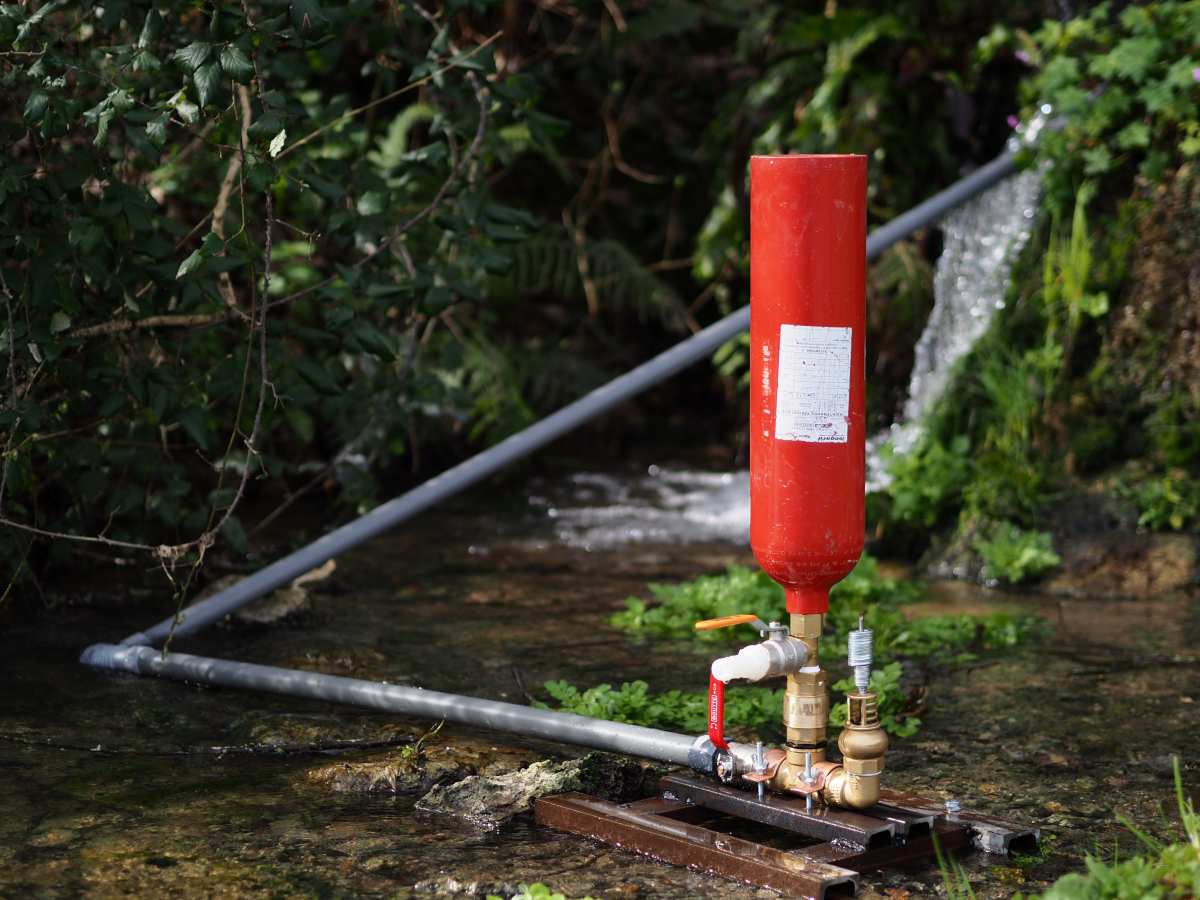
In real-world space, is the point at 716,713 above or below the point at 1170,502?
below

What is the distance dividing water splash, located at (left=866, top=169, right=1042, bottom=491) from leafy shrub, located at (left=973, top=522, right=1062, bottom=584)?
696 mm

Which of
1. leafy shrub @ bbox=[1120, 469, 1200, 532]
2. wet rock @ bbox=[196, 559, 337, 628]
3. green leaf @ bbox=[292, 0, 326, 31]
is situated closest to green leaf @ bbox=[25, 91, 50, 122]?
green leaf @ bbox=[292, 0, 326, 31]

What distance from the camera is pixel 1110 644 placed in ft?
16.5

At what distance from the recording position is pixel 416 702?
13.1 ft

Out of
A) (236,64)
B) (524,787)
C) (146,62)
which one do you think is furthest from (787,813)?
(146,62)

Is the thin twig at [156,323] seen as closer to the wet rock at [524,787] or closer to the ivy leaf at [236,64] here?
the ivy leaf at [236,64]

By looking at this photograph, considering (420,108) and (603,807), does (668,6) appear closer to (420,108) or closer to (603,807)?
(420,108)

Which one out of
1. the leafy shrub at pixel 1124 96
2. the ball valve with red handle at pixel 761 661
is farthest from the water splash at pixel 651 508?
the ball valve with red handle at pixel 761 661

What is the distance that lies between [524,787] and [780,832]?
1.85 feet

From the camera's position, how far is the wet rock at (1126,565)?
579cm

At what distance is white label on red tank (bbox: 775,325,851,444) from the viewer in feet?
10.4

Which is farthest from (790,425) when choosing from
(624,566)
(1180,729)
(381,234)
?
(624,566)

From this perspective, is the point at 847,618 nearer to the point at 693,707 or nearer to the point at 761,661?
the point at 693,707

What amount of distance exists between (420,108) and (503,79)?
2868 mm
